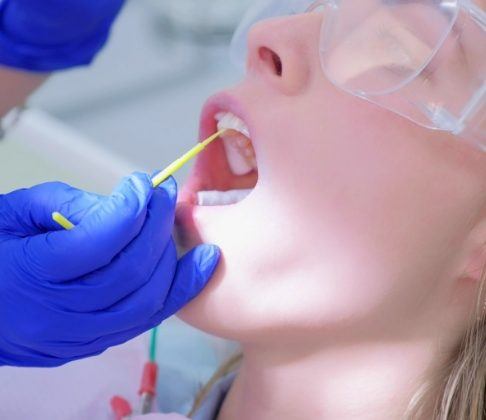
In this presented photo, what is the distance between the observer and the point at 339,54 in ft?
3.35

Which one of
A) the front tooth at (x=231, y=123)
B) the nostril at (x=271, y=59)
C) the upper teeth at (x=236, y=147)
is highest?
the nostril at (x=271, y=59)

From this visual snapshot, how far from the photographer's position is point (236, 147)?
1.21 m

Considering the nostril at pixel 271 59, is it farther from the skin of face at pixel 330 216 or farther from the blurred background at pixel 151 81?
the blurred background at pixel 151 81

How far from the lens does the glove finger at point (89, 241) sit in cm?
94

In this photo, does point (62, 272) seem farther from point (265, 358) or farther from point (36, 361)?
point (265, 358)

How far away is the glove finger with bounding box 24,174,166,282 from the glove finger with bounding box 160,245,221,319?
9 cm

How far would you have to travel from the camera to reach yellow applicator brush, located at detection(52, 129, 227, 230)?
0.96 m

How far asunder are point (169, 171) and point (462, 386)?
1.57 ft

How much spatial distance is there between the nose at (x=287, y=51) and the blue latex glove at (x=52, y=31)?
14.9 inches

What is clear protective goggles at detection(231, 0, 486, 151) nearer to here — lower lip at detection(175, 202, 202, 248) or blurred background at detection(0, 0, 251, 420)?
lower lip at detection(175, 202, 202, 248)

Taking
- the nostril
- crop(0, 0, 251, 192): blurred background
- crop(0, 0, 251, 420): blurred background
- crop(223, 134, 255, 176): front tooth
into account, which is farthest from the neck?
crop(0, 0, 251, 192): blurred background

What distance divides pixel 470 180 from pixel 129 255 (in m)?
0.43

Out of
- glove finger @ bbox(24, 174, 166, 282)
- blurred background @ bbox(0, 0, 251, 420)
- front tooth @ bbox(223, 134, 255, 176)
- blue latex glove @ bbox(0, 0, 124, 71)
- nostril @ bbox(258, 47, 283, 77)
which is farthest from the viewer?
blurred background @ bbox(0, 0, 251, 420)

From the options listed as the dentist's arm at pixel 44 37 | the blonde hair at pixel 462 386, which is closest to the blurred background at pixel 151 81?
the dentist's arm at pixel 44 37
